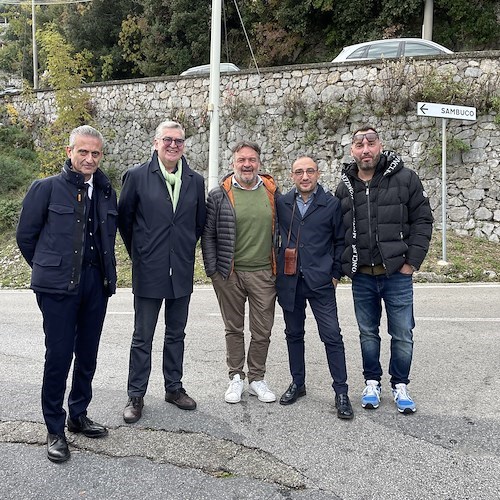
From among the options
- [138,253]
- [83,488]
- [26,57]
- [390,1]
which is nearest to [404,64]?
[390,1]

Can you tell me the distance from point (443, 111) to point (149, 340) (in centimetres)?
848

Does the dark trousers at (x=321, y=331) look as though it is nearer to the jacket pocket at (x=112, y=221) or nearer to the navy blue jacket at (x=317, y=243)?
the navy blue jacket at (x=317, y=243)

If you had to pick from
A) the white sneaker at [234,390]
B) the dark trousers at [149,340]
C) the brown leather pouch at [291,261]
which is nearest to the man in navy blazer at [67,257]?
the dark trousers at [149,340]

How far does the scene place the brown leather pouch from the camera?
4.07 metres

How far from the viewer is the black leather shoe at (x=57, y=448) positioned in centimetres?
321

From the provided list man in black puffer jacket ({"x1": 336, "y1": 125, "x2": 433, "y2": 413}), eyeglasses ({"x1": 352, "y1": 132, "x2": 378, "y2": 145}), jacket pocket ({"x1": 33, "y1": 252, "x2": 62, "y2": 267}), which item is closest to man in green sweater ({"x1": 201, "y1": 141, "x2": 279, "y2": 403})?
man in black puffer jacket ({"x1": 336, "y1": 125, "x2": 433, "y2": 413})

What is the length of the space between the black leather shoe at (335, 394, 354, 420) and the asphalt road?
5cm

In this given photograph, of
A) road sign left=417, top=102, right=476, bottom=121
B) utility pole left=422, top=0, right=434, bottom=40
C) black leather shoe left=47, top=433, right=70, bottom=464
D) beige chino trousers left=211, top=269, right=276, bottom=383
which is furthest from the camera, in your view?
utility pole left=422, top=0, right=434, bottom=40

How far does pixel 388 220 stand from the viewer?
3891 mm

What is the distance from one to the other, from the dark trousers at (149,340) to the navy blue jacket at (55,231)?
2.53 ft

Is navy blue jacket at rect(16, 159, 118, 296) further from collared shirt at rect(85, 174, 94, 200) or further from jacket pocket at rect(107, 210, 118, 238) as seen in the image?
jacket pocket at rect(107, 210, 118, 238)

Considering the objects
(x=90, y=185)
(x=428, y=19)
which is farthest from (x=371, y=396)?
(x=428, y=19)

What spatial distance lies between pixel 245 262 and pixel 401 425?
165cm

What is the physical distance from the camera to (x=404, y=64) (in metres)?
13.4
